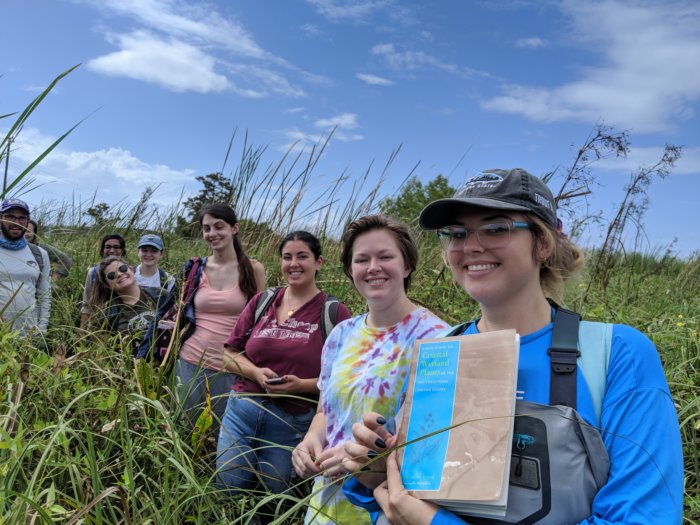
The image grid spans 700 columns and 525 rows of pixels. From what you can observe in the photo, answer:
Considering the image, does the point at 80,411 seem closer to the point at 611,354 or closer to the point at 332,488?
the point at 332,488

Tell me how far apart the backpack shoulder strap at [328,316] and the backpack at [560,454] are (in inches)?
75.3

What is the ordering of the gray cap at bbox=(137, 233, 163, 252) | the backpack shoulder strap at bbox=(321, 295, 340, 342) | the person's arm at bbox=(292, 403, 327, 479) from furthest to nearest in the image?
the gray cap at bbox=(137, 233, 163, 252)
the backpack shoulder strap at bbox=(321, 295, 340, 342)
the person's arm at bbox=(292, 403, 327, 479)

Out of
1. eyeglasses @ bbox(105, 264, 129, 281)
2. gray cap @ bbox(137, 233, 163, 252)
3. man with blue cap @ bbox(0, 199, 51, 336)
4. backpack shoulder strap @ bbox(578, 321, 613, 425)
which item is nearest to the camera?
backpack shoulder strap @ bbox(578, 321, 613, 425)

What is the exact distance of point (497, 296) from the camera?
1.36m

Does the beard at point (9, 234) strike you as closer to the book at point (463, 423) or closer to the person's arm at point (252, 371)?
the person's arm at point (252, 371)

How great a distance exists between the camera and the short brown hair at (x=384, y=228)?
235cm

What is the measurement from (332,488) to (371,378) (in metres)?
0.40

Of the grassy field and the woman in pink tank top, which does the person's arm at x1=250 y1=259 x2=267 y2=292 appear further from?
the grassy field

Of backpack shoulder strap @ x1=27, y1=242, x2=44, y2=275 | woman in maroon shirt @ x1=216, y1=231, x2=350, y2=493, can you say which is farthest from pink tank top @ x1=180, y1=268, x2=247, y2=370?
backpack shoulder strap @ x1=27, y1=242, x2=44, y2=275

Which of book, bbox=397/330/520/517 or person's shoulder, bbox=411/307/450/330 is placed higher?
person's shoulder, bbox=411/307/450/330

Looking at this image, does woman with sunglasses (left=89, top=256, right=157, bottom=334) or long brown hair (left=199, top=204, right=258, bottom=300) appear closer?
long brown hair (left=199, top=204, right=258, bottom=300)

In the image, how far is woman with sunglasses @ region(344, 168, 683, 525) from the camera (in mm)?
1063

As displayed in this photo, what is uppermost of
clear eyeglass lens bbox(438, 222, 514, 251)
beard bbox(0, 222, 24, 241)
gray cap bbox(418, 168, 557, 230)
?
gray cap bbox(418, 168, 557, 230)

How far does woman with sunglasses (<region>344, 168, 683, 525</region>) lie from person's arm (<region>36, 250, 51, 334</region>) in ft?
8.84
